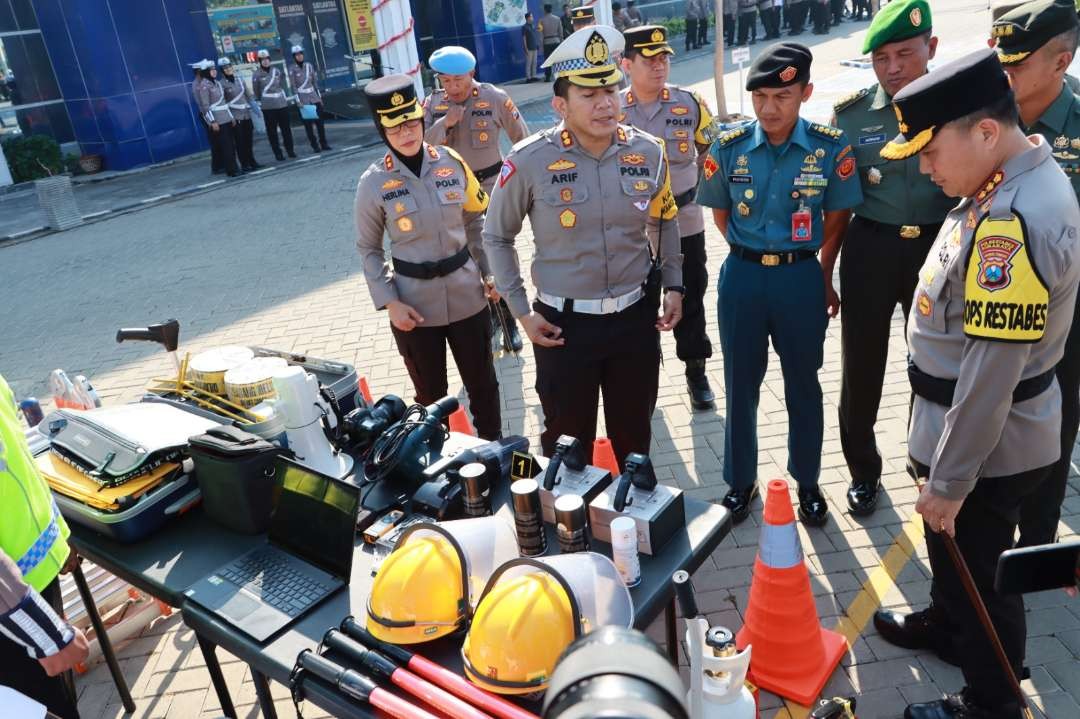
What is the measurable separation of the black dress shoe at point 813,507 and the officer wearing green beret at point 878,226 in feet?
0.59

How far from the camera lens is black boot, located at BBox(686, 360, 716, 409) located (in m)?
5.16

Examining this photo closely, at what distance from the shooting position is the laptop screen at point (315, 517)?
241 centimetres

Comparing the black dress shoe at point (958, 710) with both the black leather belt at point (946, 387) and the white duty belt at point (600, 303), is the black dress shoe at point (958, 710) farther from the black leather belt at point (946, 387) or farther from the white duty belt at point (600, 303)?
the white duty belt at point (600, 303)

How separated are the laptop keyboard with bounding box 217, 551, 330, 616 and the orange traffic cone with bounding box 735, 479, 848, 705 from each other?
156 cm

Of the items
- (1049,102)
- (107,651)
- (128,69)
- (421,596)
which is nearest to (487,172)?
(1049,102)

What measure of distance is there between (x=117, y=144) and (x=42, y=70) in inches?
76.1

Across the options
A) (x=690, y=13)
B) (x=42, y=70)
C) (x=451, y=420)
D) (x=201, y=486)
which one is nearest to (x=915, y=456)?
(x=451, y=420)

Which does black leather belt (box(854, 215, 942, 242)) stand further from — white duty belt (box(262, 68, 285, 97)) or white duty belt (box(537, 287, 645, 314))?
white duty belt (box(262, 68, 285, 97))

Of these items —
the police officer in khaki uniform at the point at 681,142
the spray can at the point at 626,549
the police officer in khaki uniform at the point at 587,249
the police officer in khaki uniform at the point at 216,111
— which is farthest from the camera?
the police officer in khaki uniform at the point at 216,111

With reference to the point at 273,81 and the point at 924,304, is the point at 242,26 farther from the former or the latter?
the point at 924,304

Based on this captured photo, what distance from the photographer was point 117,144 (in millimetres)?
15750

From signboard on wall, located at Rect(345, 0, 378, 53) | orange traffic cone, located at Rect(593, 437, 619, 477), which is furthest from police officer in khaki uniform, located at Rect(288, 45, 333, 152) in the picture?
orange traffic cone, located at Rect(593, 437, 619, 477)

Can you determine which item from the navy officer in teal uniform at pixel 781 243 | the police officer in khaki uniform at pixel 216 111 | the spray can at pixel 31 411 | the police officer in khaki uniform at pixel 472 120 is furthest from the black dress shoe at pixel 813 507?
the police officer in khaki uniform at pixel 216 111

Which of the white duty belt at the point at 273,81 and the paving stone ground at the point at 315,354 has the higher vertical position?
the white duty belt at the point at 273,81
